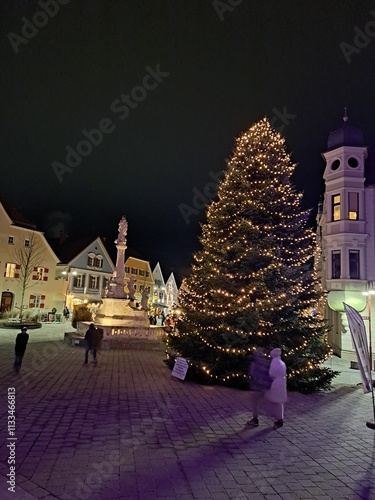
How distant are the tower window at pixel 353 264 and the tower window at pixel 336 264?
659mm

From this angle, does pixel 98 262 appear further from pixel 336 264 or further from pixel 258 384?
pixel 258 384

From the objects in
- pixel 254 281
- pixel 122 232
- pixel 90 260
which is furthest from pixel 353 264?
pixel 90 260

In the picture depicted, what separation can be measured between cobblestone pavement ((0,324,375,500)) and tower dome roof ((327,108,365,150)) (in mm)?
17656

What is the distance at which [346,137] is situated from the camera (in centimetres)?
2412

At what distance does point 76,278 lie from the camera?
49938mm

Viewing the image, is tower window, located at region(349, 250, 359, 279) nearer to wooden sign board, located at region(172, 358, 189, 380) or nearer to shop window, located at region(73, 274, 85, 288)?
wooden sign board, located at region(172, 358, 189, 380)

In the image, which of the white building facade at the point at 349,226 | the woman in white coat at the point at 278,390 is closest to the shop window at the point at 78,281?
the white building facade at the point at 349,226

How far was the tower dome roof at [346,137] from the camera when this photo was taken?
24000 millimetres

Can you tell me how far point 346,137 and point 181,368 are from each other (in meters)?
19.6

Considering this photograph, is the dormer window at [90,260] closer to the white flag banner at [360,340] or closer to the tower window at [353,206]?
the tower window at [353,206]

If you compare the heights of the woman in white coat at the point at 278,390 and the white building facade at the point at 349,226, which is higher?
the white building facade at the point at 349,226

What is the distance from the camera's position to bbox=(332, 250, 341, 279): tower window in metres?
23.8

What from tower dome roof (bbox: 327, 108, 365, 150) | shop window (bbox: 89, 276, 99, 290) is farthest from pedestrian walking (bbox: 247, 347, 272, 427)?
shop window (bbox: 89, 276, 99, 290)

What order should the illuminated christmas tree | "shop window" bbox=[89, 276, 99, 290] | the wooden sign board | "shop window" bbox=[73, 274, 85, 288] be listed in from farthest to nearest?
"shop window" bbox=[89, 276, 99, 290]
"shop window" bbox=[73, 274, 85, 288]
the wooden sign board
the illuminated christmas tree
